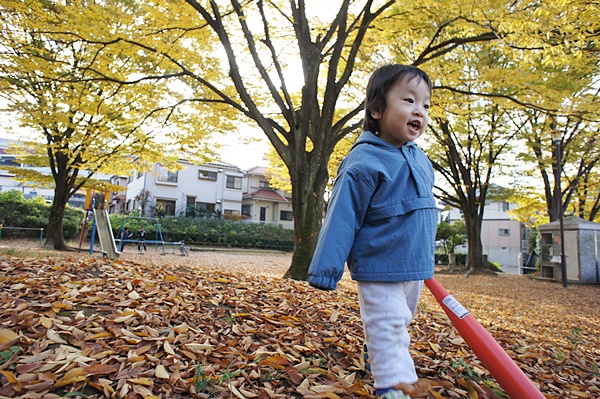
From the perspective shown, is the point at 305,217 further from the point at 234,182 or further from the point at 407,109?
the point at 234,182

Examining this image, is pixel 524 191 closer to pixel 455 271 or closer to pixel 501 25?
pixel 455 271

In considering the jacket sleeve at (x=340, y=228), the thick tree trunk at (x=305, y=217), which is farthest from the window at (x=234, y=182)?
the jacket sleeve at (x=340, y=228)

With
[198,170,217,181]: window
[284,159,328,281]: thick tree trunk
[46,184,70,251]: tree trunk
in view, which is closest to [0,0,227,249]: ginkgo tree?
[46,184,70,251]: tree trunk

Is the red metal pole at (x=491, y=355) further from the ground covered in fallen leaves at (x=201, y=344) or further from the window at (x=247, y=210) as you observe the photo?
the window at (x=247, y=210)

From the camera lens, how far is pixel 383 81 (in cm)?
190

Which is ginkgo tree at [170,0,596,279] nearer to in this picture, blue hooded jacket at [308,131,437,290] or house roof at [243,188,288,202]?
blue hooded jacket at [308,131,437,290]

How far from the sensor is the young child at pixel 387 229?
1.62m

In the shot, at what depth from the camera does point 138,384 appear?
172 cm

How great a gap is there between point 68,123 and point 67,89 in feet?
4.58

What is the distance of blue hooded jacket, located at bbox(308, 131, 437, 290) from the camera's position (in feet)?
5.39

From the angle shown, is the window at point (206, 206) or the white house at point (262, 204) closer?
the window at point (206, 206)

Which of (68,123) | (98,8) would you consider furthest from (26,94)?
(98,8)

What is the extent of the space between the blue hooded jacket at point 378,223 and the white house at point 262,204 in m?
31.0

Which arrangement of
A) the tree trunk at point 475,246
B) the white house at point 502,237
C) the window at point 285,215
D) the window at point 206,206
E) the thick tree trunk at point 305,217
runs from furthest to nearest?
1. the white house at point 502,237
2. the window at point 285,215
3. the window at point 206,206
4. the tree trunk at point 475,246
5. the thick tree trunk at point 305,217
